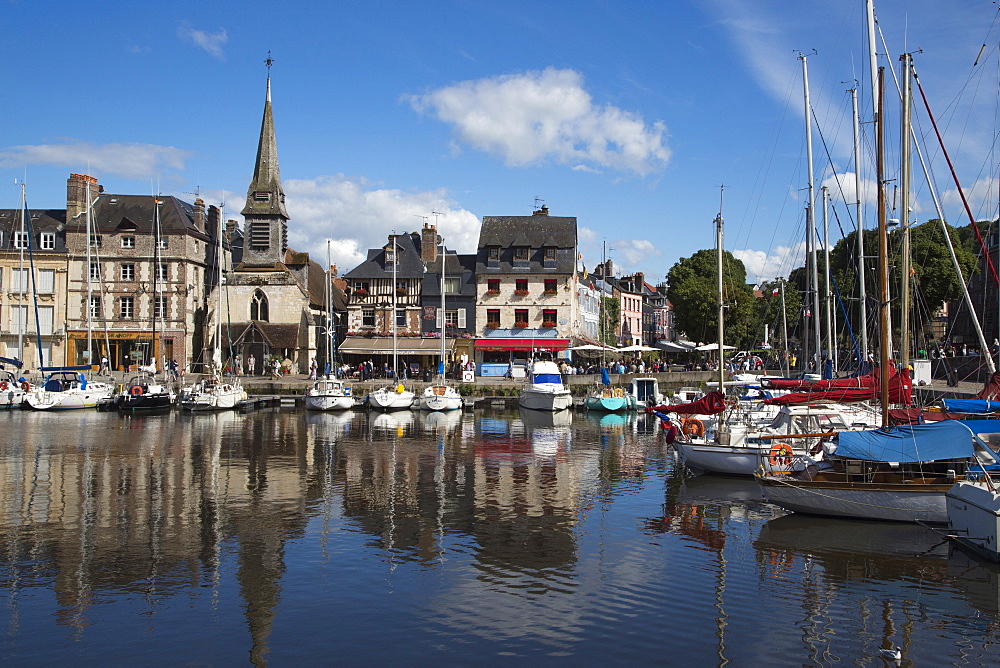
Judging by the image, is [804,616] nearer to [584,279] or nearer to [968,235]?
[584,279]

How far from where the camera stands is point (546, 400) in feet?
159

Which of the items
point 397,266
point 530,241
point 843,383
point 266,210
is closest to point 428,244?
point 397,266

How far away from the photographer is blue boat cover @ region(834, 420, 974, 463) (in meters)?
17.5

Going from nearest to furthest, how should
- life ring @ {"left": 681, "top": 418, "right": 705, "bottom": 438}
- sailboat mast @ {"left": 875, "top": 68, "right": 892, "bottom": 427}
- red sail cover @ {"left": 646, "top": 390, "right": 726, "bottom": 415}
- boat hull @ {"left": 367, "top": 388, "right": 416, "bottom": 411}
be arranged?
sailboat mast @ {"left": 875, "top": 68, "right": 892, "bottom": 427} → life ring @ {"left": 681, "top": 418, "right": 705, "bottom": 438} → red sail cover @ {"left": 646, "top": 390, "right": 726, "bottom": 415} → boat hull @ {"left": 367, "top": 388, "right": 416, "bottom": 411}

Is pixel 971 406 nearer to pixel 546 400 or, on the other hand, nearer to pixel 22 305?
pixel 546 400

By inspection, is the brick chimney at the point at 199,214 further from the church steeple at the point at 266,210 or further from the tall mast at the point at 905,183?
the tall mast at the point at 905,183

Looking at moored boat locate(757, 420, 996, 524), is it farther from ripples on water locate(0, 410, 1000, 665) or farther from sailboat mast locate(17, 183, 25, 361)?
sailboat mast locate(17, 183, 25, 361)

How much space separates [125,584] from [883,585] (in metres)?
13.2

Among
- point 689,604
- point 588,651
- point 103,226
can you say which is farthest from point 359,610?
point 103,226

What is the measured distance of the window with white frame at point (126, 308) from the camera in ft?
194

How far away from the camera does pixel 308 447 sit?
1293 inches

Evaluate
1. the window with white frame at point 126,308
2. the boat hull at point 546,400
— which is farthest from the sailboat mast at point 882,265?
the window with white frame at point 126,308

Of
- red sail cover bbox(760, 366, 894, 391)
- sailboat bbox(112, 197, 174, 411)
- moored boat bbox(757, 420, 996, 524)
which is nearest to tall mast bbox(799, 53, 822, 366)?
red sail cover bbox(760, 366, 894, 391)

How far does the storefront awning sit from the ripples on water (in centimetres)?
3352
